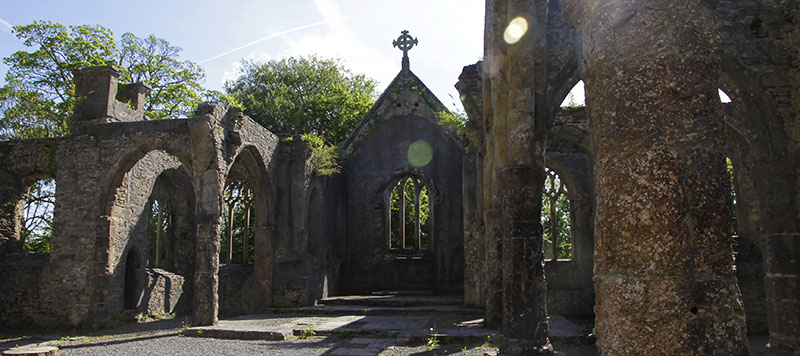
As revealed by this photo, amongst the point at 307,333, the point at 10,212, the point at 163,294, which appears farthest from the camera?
the point at 163,294

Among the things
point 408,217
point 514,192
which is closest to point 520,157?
point 514,192

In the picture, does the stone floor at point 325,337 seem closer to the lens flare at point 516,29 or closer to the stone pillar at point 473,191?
the stone pillar at point 473,191

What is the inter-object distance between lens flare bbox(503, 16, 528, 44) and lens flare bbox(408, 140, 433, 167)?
35.0 feet

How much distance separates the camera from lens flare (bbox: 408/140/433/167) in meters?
17.5

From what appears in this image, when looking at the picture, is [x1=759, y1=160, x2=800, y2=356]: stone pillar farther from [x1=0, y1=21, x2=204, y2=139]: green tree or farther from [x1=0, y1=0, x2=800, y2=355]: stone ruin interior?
[x1=0, y1=21, x2=204, y2=139]: green tree

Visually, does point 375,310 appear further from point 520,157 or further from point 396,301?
point 520,157

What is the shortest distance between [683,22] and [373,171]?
1569 cm

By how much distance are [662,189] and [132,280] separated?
13.5 metres

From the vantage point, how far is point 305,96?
29.7 m

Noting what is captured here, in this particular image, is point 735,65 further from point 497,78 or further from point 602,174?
point 602,174

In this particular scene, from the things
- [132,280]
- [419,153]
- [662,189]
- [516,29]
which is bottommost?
[132,280]

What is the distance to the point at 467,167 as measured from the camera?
14.2 meters

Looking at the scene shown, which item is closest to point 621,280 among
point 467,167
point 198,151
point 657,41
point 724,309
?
point 724,309

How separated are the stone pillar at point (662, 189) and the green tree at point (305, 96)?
2450cm
